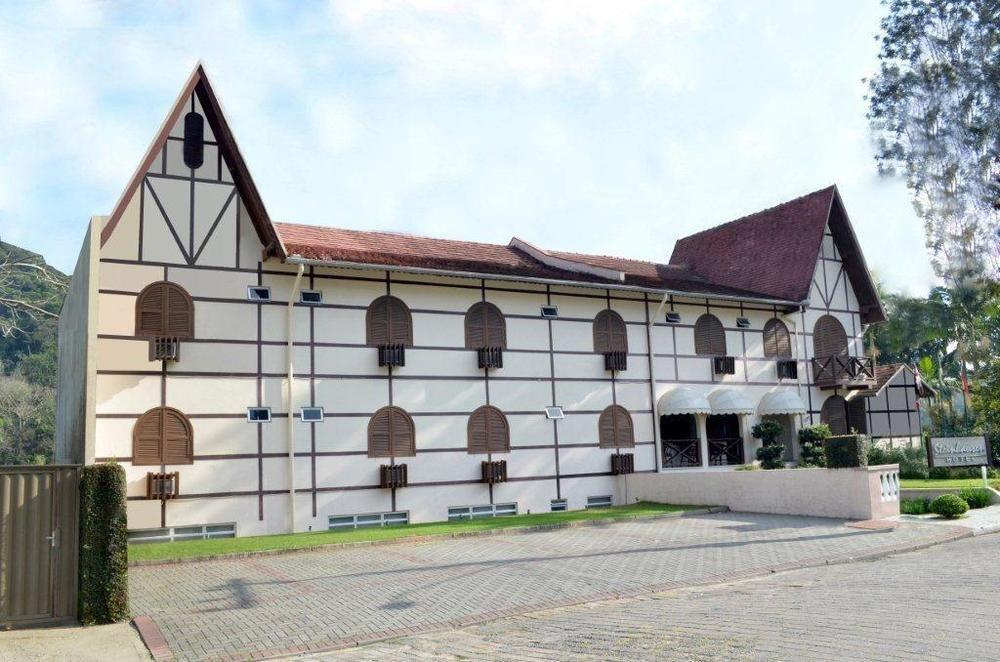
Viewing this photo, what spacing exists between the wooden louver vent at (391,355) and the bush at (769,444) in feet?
37.0

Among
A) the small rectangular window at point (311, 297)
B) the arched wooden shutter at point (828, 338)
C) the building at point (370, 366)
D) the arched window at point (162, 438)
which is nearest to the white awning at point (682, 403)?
the building at point (370, 366)

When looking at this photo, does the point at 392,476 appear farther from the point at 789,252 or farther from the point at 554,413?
the point at 789,252

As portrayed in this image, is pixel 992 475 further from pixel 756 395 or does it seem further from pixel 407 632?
pixel 407 632

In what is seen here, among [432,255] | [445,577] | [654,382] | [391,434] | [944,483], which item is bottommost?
[445,577]

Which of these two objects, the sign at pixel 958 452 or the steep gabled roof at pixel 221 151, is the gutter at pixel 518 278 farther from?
the sign at pixel 958 452

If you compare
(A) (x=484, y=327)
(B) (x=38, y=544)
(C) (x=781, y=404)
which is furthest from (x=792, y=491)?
(B) (x=38, y=544)

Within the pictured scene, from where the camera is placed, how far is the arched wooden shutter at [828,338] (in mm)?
29766

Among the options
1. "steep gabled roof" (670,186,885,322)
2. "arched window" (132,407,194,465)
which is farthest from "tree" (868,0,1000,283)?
"arched window" (132,407,194,465)

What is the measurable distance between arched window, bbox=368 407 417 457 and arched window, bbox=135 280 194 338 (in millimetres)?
4954

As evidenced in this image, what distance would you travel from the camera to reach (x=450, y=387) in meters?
22.7

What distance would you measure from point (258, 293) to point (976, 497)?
18.4 metres

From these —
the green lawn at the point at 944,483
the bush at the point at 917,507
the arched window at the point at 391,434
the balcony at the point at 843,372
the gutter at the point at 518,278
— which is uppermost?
the gutter at the point at 518,278

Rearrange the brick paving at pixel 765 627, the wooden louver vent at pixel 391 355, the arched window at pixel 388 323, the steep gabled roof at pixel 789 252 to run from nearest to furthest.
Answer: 1. the brick paving at pixel 765 627
2. the wooden louver vent at pixel 391 355
3. the arched window at pixel 388 323
4. the steep gabled roof at pixel 789 252

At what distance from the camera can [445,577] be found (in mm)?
13445
